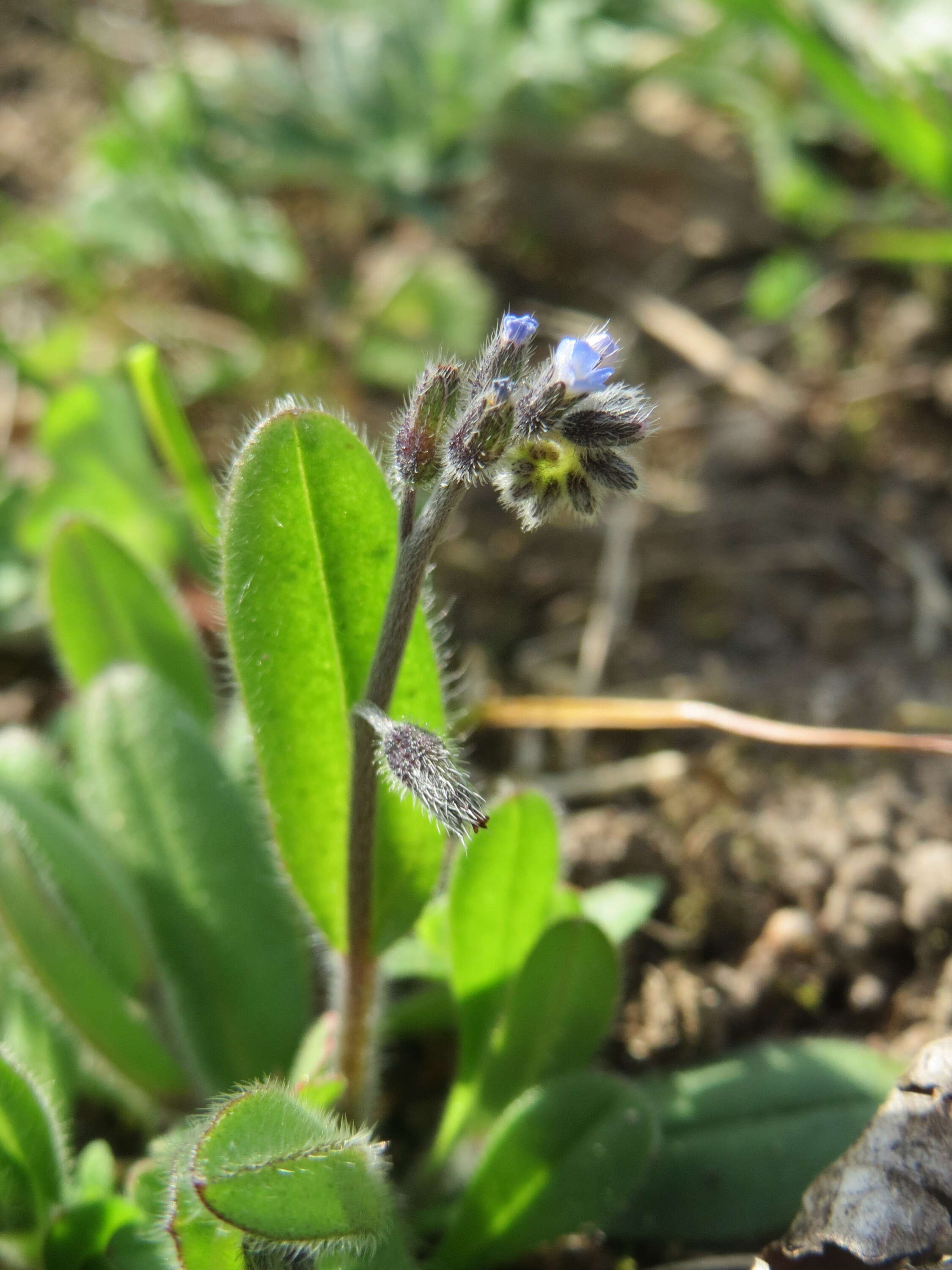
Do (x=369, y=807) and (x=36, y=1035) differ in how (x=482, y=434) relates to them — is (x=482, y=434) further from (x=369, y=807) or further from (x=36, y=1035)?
(x=36, y=1035)

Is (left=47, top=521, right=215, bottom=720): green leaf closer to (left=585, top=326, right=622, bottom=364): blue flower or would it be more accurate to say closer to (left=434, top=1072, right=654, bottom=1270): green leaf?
(left=434, top=1072, right=654, bottom=1270): green leaf

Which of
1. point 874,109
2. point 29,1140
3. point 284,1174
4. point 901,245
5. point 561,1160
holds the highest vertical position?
point 874,109

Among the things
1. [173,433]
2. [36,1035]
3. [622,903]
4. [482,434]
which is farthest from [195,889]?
[482,434]

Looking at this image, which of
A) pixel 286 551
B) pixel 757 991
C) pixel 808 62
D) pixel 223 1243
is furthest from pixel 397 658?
pixel 808 62

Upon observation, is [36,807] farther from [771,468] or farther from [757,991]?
[771,468]

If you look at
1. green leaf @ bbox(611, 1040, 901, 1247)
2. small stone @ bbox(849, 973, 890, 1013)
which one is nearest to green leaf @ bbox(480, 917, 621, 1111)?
green leaf @ bbox(611, 1040, 901, 1247)

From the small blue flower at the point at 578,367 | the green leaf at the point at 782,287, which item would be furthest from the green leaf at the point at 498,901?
the green leaf at the point at 782,287

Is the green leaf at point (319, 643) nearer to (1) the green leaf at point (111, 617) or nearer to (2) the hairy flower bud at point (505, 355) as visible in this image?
(2) the hairy flower bud at point (505, 355)

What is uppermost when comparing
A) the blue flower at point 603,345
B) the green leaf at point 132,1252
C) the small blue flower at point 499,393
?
the blue flower at point 603,345
